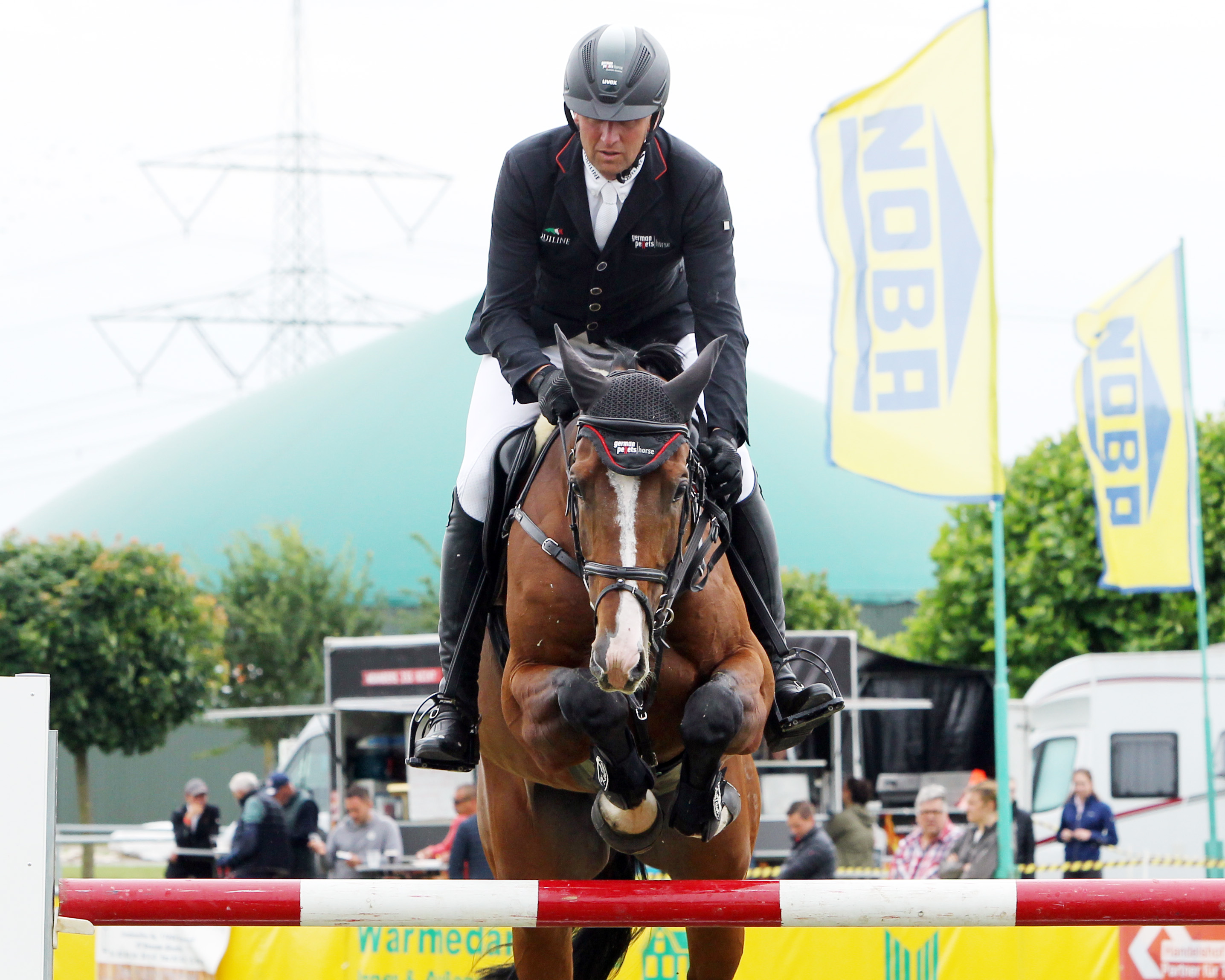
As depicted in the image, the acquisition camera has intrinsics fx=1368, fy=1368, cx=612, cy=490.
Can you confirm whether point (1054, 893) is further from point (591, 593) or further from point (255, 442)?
point (255, 442)

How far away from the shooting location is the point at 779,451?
5300 centimetres

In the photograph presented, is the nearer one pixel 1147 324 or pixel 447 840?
pixel 447 840

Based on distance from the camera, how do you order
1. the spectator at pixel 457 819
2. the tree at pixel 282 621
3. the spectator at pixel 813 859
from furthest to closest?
the tree at pixel 282 621 < the spectator at pixel 457 819 < the spectator at pixel 813 859

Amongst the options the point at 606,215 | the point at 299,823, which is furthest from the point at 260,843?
the point at 606,215

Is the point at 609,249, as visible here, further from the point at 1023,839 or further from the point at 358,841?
the point at 358,841

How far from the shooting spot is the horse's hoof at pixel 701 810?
3598 millimetres

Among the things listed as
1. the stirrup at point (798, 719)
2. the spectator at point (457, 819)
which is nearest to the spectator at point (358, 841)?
the spectator at point (457, 819)

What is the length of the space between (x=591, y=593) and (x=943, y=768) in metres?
12.2

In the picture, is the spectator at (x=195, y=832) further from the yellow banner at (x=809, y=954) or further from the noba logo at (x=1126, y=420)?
the noba logo at (x=1126, y=420)

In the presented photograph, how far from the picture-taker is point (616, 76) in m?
3.91

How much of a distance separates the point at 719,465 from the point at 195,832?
9.61 metres

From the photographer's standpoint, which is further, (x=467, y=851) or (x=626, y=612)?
(x=467, y=851)

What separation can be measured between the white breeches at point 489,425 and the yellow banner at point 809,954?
11.0 feet

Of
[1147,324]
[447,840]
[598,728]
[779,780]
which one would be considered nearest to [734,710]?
[598,728]
